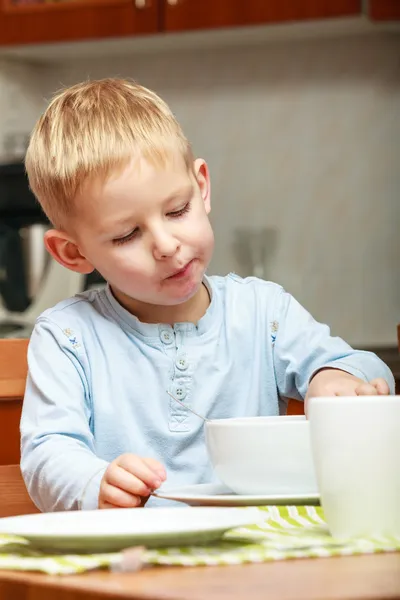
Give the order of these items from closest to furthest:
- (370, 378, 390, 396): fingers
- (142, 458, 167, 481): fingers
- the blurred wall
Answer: (142, 458, 167, 481): fingers < (370, 378, 390, 396): fingers < the blurred wall

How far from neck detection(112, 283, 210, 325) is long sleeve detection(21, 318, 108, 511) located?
90 mm

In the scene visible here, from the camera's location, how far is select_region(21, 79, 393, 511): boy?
3.46ft

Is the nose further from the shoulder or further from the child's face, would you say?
the shoulder

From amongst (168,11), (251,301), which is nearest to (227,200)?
(168,11)

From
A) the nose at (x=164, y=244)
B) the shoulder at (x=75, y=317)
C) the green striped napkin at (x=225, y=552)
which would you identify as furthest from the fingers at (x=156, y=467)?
the shoulder at (x=75, y=317)

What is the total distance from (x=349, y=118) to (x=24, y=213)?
1.03 meters

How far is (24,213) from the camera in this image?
2.91m

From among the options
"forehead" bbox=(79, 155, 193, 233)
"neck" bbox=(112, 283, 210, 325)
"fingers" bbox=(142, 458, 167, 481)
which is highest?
"forehead" bbox=(79, 155, 193, 233)

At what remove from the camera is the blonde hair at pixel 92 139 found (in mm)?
1075

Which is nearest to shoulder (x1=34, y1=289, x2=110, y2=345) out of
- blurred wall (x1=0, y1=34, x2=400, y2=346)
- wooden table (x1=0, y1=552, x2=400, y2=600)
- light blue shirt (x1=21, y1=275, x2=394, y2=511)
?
light blue shirt (x1=21, y1=275, x2=394, y2=511)

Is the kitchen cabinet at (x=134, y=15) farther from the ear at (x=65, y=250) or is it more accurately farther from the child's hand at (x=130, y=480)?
the child's hand at (x=130, y=480)

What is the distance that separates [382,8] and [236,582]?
8.24ft

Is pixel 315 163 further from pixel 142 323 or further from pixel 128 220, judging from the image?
pixel 128 220

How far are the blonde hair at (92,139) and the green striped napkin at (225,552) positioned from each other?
528mm
